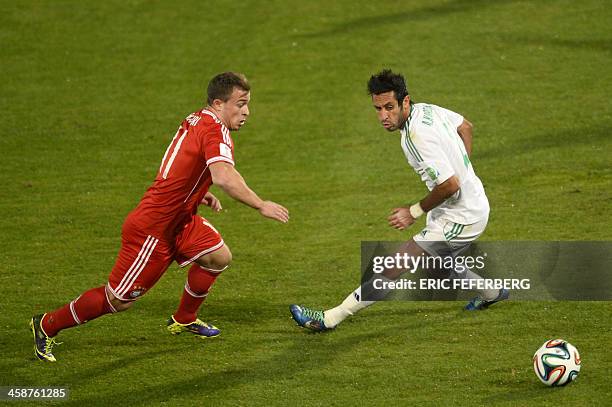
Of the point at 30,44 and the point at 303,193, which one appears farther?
the point at 30,44

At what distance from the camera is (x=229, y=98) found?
766 centimetres

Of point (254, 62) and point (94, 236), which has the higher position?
point (254, 62)

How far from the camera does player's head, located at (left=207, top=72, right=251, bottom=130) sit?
766 cm

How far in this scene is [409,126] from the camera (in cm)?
783

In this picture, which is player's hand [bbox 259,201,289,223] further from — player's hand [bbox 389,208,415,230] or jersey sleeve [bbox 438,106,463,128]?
jersey sleeve [bbox 438,106,463,128]

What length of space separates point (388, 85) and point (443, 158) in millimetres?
726

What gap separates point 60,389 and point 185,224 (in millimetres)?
1605

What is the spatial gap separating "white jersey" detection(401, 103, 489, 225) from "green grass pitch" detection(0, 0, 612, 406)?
40.9 inches

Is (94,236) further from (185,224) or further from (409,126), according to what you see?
(409,126)

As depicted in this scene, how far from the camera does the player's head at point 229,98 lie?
766 cm

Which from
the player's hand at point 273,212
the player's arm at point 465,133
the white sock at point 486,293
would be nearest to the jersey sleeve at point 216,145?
the player's hand at point 273,212

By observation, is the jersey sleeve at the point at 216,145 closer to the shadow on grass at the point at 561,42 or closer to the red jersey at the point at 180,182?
the red jersey at the point at 180,182

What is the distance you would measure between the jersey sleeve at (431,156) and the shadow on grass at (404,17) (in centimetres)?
1128

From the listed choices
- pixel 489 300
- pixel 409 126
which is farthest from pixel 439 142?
pixel 489 300
